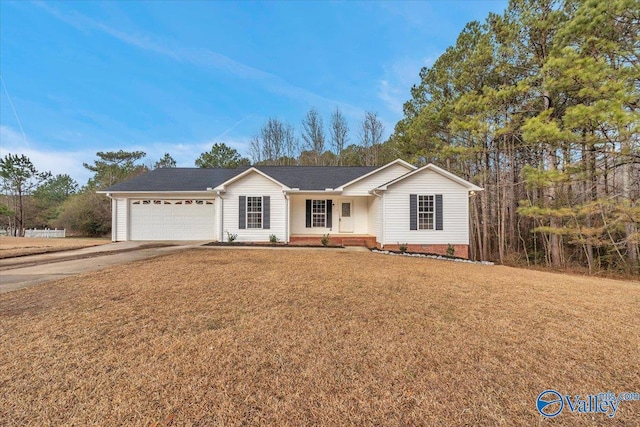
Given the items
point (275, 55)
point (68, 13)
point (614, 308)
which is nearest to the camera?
point (614, 308)

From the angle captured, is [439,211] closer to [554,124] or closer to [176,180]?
[554,124]

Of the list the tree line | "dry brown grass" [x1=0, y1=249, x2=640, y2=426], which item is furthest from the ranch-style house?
"dry brown grass" [x1=0, y1=249, x2=640, y2=426]

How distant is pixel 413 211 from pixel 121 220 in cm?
1509

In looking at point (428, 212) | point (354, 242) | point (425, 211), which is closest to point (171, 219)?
point (354, 242)

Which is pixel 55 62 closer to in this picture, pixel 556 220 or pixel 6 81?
pixel 6 81

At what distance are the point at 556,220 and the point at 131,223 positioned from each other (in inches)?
811

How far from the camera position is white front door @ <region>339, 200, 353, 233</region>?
1521cm

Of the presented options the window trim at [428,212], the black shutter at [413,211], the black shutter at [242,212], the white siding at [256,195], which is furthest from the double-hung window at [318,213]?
the window trim at [428,212]

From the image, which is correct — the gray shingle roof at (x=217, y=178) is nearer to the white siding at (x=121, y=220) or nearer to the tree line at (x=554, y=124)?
the white siding at (x=121, y=220)

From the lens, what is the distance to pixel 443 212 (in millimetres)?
12500

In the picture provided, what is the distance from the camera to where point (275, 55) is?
20.0 meters

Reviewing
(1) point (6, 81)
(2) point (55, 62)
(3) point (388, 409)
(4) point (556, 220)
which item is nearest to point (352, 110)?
(4) point (556, 220)

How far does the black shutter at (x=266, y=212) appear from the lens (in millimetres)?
13875

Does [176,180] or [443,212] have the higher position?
[176,180]
